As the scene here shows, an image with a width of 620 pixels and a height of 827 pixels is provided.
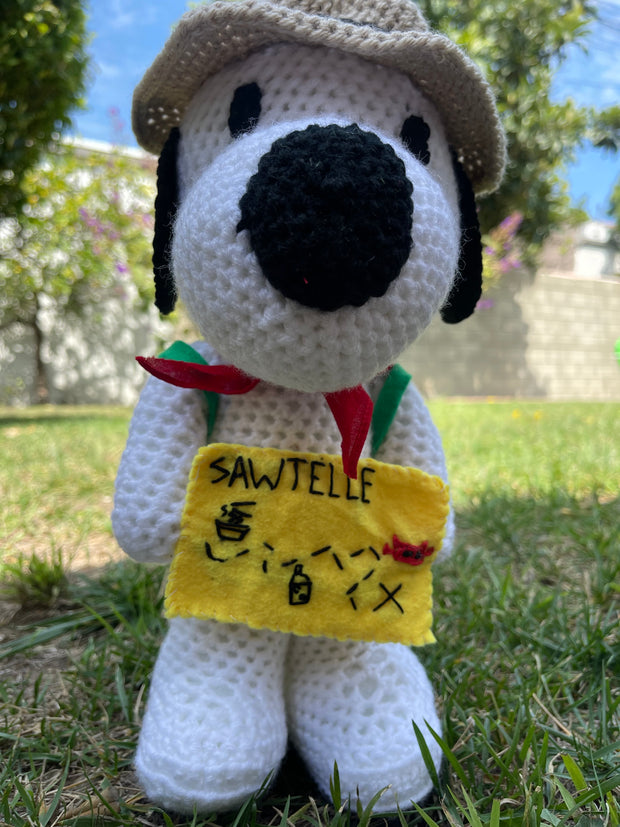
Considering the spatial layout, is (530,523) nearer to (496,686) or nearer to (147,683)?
(496,686)

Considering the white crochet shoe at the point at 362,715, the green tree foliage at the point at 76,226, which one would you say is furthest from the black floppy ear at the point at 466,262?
the green tree foliage at the point at 76,226

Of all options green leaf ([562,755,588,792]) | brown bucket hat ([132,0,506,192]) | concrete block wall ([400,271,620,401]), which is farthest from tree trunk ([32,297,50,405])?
green leaf ([562,755,588,792])

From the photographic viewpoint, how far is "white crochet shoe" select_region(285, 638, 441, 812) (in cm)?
69

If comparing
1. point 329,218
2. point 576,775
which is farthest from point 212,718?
point 329,218

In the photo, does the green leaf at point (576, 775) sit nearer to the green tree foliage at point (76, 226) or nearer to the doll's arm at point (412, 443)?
the doll's arm at point (412, 443)

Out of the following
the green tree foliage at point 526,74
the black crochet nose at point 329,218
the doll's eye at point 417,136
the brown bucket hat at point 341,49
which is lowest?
the black crochet nose at point 329,218

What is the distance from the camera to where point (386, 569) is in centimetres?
75

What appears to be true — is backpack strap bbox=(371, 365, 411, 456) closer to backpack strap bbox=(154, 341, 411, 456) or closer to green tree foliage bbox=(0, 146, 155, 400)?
backpack strap bbox=(154, 341, 411, 456)

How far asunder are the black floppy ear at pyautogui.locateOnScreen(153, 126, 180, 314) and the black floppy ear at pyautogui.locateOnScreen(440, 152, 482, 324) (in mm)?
363

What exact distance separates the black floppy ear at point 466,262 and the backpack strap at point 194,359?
0.32 m

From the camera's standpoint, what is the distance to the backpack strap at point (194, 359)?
2.59ft

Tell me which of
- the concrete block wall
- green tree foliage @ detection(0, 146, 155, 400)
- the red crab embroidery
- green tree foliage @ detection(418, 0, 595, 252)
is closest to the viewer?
the red crab embroidery

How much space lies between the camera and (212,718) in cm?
70

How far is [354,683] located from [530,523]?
3.49 ft
